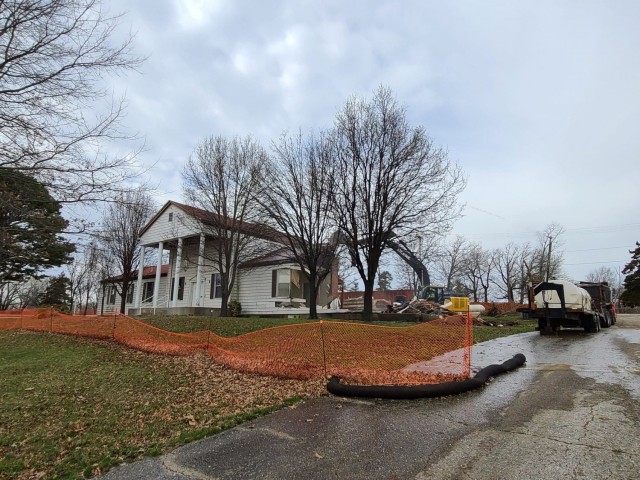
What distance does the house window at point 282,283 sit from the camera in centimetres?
2503

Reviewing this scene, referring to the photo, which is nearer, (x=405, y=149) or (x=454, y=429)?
(x=454, y=429)

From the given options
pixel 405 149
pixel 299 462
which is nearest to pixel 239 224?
pixel 405 149

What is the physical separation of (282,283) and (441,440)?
2100 centimetres

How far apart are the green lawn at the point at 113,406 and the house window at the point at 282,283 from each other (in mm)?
14571

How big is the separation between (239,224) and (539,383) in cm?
1590

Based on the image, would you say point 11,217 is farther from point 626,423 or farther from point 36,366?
point 626,423

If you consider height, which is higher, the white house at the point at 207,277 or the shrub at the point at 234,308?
the white house at the point at 207,277

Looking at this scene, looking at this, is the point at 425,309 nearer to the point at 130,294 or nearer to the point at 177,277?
the point at 177,277

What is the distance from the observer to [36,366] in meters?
10.2

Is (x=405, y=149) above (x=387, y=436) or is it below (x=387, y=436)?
above

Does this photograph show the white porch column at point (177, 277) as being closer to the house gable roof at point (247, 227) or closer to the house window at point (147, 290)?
the house gable roof at point (247, 227)

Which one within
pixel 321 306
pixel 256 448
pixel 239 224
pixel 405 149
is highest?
pixel 405 149

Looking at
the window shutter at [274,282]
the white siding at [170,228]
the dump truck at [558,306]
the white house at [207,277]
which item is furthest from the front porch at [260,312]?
the dump truck at [558,306]

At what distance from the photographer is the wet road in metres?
3.75
